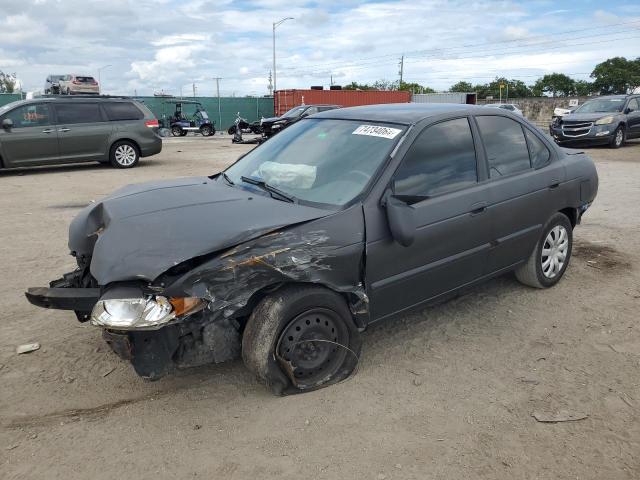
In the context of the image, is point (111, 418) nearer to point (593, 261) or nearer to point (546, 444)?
point (546, 444)

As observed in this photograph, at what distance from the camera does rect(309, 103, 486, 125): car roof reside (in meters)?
3.75

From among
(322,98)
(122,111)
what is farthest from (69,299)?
(322,98)

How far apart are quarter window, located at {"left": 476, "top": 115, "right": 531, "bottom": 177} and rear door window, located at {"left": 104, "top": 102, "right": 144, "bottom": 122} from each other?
1113 centimetres

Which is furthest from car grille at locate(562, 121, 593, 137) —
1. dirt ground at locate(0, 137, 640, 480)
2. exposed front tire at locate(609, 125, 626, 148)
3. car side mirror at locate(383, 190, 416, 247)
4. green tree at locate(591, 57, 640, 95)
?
green tree at locate(591, 57, 640, 95)

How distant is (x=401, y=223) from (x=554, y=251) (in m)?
2.29

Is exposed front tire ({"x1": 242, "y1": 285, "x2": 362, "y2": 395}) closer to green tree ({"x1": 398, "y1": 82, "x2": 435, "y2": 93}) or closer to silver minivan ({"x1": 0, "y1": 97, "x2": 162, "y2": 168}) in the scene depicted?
silver minivan ({"x1": 0, "y1": 97, "x2": 162, "y2": 168})

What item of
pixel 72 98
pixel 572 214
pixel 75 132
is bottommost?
pixel 572 214

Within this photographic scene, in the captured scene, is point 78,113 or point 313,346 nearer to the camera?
point 313,346

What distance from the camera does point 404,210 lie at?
319 centimetres

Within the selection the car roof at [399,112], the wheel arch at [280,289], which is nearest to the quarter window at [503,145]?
the car roof at [399,112]

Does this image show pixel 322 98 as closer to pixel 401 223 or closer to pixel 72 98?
pixel 72 98

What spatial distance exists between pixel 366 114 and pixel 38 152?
10647mm

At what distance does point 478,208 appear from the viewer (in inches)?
150

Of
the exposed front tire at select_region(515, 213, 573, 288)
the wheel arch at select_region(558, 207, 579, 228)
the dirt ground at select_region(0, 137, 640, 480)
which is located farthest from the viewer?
the wheel arch at select_region(558, 207, 579, 228)
